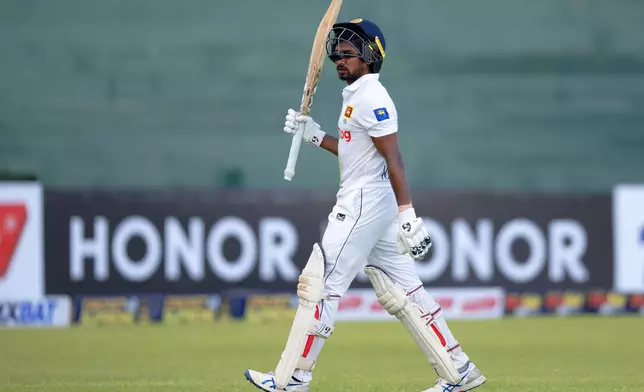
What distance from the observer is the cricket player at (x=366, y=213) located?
6.34 meters

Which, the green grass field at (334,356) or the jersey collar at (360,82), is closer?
the jersey collar at (360,82)

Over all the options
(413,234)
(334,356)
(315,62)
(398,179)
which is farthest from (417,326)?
(334,356)

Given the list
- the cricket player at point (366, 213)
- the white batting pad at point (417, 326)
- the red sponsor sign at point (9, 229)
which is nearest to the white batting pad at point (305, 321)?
the cricket player at point (366, 213)

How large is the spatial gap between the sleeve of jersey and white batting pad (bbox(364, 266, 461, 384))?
2.41ft

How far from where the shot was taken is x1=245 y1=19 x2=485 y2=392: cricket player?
6344 millimetres

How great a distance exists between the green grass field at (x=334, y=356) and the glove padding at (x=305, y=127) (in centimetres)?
137

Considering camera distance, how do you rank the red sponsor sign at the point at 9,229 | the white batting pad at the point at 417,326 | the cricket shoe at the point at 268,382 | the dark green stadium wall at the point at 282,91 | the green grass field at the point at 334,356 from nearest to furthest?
the cricket shoe at the point at 268,382 → the white batting pad at the point at 417,326 → the green grass field at the point at 334,356 → the red sponsor sign at the point at 9,229 → the dark green stadium wall at the point at 282,91

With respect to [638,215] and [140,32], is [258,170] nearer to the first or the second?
[140,32]

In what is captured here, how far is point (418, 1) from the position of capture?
15.2 metres

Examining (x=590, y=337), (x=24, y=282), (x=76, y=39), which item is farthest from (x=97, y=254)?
(x=590, y=337)

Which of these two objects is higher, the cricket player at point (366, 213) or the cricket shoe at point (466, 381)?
the cricket player at point (366, 213)

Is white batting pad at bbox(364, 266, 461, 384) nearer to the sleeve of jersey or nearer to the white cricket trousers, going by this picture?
the white cricket trousers

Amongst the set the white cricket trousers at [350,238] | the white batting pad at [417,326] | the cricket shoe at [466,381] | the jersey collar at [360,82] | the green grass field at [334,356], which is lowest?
the green grass field at [334,356]

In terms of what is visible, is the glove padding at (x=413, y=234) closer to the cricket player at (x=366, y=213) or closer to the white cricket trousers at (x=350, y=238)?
the cricket player at (x=366, y=213)
